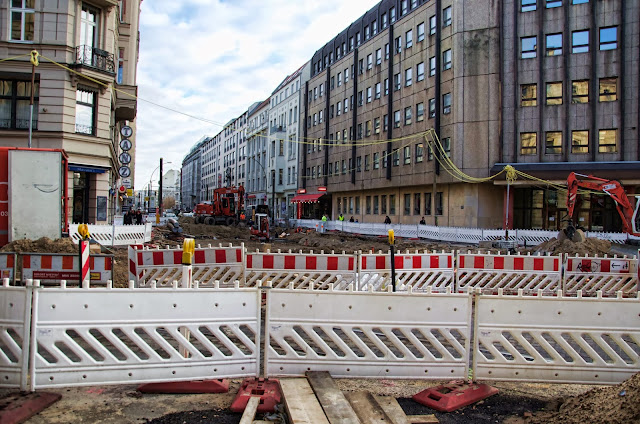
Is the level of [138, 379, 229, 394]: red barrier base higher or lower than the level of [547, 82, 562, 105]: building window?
lower

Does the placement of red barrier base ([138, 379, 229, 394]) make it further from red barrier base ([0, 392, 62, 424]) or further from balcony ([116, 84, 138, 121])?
balcony ([116, 84, 138, 121])

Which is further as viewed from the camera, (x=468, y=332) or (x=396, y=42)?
(x=396, y=42)

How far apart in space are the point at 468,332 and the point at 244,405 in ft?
8.41

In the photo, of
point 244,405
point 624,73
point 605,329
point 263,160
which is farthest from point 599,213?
point 263,160

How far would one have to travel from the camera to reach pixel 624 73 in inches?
1256

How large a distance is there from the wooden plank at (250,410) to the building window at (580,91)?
3541 cm

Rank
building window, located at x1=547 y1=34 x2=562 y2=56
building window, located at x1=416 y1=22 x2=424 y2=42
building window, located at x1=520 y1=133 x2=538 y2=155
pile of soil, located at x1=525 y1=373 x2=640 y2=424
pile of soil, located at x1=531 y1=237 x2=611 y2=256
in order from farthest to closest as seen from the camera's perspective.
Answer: building window, located at x1=416 y1=22 x2=424 y2=42 < building window, located at x1=520 y1=133 x2=538 y2=155 < building window, located at x1=547 y1=34 x2=562 y2=56 < pile of soil, located at x1=531 y1=237 x2=611 y2=256 < pile of soil, located at x1=525 y1=373 x2=640 y2=424

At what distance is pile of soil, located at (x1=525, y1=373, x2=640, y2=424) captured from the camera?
394 centimetres

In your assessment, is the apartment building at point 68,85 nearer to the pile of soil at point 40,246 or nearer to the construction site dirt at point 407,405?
the pile of soil at point 40,246

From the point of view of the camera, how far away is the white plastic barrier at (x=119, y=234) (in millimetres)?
22672

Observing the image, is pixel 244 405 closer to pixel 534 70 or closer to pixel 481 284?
pixel 481 284

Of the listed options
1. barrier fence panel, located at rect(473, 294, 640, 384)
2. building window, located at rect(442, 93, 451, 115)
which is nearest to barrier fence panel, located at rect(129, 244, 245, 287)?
barrier fence panel, located at rect(473, 294, 640, 384)

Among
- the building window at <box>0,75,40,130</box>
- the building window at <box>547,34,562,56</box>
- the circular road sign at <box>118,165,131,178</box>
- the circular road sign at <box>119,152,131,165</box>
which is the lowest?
the circular road sign at <box>118,165,131,178</box>

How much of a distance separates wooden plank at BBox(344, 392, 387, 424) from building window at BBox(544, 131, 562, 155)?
3366cm
